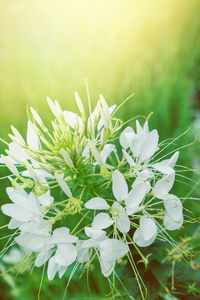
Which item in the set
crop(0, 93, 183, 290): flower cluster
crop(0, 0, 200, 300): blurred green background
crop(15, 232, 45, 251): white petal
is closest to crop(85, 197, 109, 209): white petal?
crop(0, 93, 183, 290): flower cluster

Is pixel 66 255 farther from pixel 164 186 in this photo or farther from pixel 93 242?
pixel 164 186

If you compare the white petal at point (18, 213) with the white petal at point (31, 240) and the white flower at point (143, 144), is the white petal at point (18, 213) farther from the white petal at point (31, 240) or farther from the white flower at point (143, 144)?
the white flower at point (143, 144)

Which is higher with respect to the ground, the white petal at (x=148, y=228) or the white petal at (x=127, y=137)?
the white petal at (x=127, y=137)

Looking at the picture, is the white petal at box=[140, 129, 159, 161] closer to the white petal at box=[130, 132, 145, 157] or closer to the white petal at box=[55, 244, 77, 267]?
the white petal at box=[130, 132, 145, 157]

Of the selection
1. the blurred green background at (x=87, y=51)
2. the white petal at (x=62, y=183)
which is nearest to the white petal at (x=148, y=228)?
the white petal at (x=62, y=183)

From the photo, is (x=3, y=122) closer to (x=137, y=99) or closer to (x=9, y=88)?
(x=9, y=88)

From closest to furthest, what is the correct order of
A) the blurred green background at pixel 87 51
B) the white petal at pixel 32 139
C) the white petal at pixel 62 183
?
the white petal at pixel 62 183 < the white petal at pixel 32 139 < the blurred green background at pixel 87 51

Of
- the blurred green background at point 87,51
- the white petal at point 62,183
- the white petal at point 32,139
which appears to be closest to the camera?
the white petal at point 62,183
